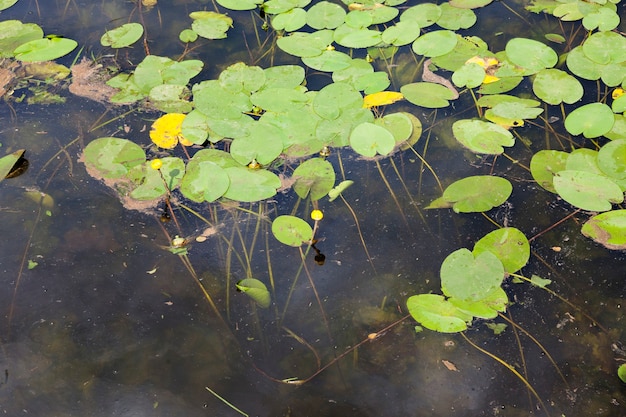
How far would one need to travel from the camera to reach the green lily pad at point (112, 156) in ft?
7.57

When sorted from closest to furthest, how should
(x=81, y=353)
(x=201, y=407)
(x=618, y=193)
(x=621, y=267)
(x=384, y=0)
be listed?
(x=201, y=407) < (x=81, y=353) < (x=621, y=267) < (x=618, y=193) < (x=384, y=0)

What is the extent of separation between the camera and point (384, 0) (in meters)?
3.04

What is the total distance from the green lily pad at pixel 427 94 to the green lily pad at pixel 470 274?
0.79 m

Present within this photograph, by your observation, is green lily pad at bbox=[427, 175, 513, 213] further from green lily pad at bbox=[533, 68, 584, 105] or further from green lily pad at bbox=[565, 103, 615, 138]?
green lily pad at bbox=[533, 68, 584, 105]

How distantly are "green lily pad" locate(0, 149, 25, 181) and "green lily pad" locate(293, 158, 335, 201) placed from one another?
1.19 meters

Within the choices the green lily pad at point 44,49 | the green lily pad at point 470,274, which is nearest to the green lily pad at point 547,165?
the green lily pad at point 470,274

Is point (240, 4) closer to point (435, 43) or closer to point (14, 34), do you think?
point (435, 43)

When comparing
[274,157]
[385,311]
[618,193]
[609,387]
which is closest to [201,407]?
[385,311]

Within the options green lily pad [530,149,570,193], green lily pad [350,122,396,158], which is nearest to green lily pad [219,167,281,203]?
green lily pad [350,122,396,158]

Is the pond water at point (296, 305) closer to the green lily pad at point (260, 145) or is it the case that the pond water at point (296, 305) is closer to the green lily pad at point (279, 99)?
the green lily pad at point (260, 145)

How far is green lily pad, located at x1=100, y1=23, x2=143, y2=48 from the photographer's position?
2.86 metres

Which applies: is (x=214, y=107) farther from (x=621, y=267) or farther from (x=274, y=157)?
(x=621, y=267)

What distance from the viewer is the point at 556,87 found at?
2547mm

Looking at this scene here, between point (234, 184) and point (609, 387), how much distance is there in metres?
1.49
